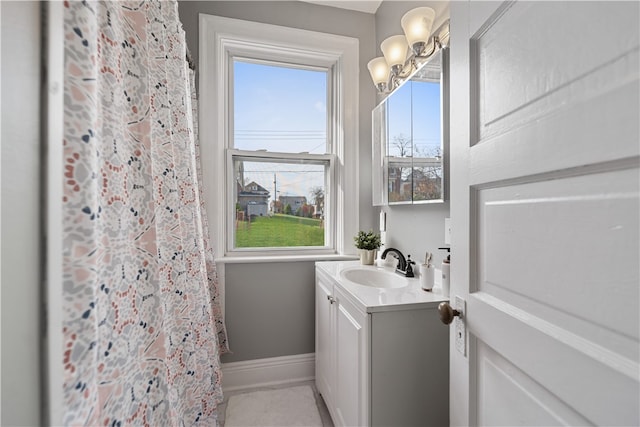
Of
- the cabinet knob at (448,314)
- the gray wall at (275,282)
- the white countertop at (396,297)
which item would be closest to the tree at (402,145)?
the gray wall at (275,282)

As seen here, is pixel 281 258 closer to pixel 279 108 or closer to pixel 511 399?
pixel 279 108

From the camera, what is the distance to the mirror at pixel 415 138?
1.30 meters

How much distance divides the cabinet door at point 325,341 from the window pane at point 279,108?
101 cm

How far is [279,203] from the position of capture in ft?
6.87

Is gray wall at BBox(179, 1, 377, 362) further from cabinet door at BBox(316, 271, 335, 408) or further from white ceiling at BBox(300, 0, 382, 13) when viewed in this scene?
cabinet door at BBox(316, 271, 335, 408)

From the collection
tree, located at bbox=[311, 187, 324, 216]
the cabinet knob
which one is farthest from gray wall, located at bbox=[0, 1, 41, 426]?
tree, located at bbox=[311, 187, 324, 216]

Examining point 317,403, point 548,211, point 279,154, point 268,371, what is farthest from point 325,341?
point 548,211

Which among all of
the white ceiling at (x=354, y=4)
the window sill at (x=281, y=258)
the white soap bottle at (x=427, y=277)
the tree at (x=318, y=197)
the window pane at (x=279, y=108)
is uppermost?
the white ceiling at (x=354, y=4)

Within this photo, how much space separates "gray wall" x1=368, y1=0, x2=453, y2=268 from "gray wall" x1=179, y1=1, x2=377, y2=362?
25 centimetres

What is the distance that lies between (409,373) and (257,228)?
1.37 meters

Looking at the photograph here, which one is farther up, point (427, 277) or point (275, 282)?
point (427, 277)

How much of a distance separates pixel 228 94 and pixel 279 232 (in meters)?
1.05

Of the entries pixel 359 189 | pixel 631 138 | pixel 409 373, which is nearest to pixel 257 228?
pixel 359 189

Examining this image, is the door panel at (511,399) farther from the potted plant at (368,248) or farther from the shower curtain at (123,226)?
the potted plant at (368,248)
